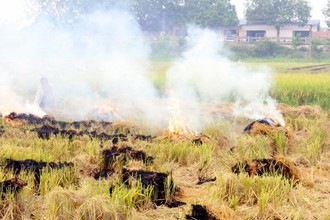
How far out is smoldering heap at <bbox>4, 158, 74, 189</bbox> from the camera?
217 inches

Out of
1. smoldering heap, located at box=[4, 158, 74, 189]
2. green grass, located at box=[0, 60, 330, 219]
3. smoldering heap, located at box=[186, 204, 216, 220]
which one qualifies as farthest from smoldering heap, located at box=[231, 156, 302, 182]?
smoldering heap, located at box=[4, 158, 74, 189]

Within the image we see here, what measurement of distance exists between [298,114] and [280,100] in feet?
7.15

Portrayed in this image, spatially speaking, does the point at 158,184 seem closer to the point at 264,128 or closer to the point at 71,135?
the point at 71,135

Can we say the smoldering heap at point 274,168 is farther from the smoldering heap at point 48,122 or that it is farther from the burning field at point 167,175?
the smoldering heap at point 48,122

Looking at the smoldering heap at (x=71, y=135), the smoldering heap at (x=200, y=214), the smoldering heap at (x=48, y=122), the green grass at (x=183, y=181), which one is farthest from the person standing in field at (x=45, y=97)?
the smoldering heap at (x=200, y=214)

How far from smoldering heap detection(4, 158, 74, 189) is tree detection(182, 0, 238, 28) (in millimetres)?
25758

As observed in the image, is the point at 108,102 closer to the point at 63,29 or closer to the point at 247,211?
the point at 63,29

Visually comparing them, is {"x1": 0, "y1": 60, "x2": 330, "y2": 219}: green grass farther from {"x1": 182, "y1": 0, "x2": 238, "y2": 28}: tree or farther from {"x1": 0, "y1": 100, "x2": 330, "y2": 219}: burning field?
{"x1": 182, "y1": 0, "x2": 238, "y2": 28}: tree

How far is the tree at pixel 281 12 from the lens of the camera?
122ft

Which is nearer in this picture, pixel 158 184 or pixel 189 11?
pixel 158 184

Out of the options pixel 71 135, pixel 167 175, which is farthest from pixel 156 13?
pixel 167 175

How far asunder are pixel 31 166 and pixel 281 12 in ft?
112

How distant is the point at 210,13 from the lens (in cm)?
3375

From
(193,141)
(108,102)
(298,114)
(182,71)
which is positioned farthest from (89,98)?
(193,141)
